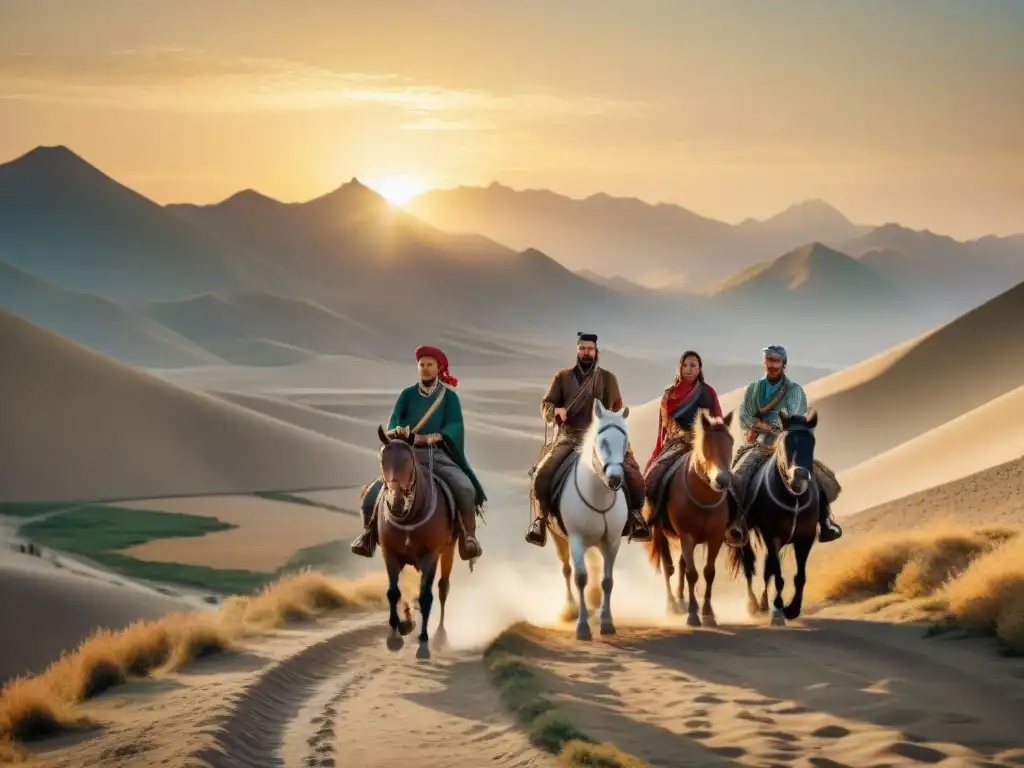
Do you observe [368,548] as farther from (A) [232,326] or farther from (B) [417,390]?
(A) [232,326]

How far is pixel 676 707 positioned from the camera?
10688 mm

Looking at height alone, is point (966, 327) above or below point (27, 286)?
below

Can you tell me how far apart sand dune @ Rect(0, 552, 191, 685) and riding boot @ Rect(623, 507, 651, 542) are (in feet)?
46.5

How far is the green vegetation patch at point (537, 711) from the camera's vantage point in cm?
884

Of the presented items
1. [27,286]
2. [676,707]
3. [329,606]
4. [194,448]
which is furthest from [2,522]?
[27,286]

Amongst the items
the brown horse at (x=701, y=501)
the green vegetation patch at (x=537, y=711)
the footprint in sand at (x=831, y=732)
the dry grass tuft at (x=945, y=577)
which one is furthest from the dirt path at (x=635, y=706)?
the brown horse at (x=701, y=501)

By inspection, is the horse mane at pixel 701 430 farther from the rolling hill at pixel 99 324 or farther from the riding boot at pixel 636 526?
the rolling hill at pixel 99 324

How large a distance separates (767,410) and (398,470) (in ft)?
15.8

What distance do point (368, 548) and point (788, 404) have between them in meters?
5.05

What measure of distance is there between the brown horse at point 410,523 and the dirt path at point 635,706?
651mm

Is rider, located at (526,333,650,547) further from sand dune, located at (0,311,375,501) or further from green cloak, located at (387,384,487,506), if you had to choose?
sand dune, located at (0,311,375,501)

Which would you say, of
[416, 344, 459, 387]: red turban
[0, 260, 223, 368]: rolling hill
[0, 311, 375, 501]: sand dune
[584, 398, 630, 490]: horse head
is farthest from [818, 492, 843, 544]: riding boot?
[0, 260, 223, 368]: rolling hill

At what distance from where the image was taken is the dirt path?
926 cm

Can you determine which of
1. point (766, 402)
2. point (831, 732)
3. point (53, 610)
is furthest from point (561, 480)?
point (53, 610)
